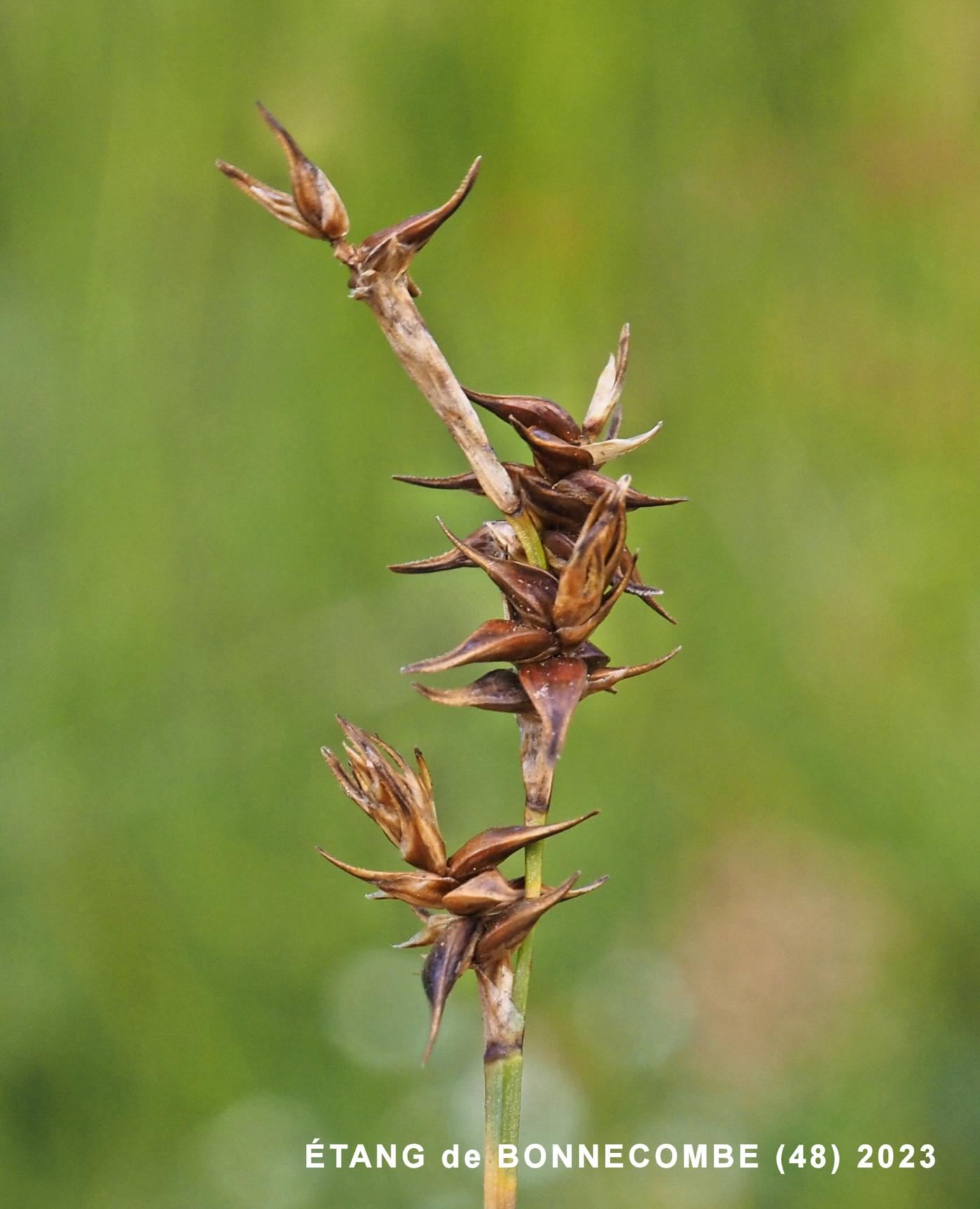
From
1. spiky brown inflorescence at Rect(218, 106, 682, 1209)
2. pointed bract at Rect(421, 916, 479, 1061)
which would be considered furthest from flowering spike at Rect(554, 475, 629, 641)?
pointed bract at Rect(421, 916, 479, 1061)

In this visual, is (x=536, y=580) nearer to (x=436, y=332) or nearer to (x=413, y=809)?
(x=413, y=809)

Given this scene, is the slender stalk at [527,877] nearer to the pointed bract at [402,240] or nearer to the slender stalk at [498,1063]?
the slender stalk at [498,1063]

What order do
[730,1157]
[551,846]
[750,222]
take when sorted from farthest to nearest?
[750,222]
[551,846]
[730,1157]

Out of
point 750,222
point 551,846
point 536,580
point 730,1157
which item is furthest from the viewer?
point 750,222

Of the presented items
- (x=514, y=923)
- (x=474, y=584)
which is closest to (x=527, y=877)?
(x=514, y=923)

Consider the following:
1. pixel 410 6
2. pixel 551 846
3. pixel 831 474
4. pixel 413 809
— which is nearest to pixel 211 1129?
pixel 551 846

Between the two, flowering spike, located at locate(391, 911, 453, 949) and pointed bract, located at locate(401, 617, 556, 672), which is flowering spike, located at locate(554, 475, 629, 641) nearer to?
pointed bract, located at locate(401, 617, 556, 672)
